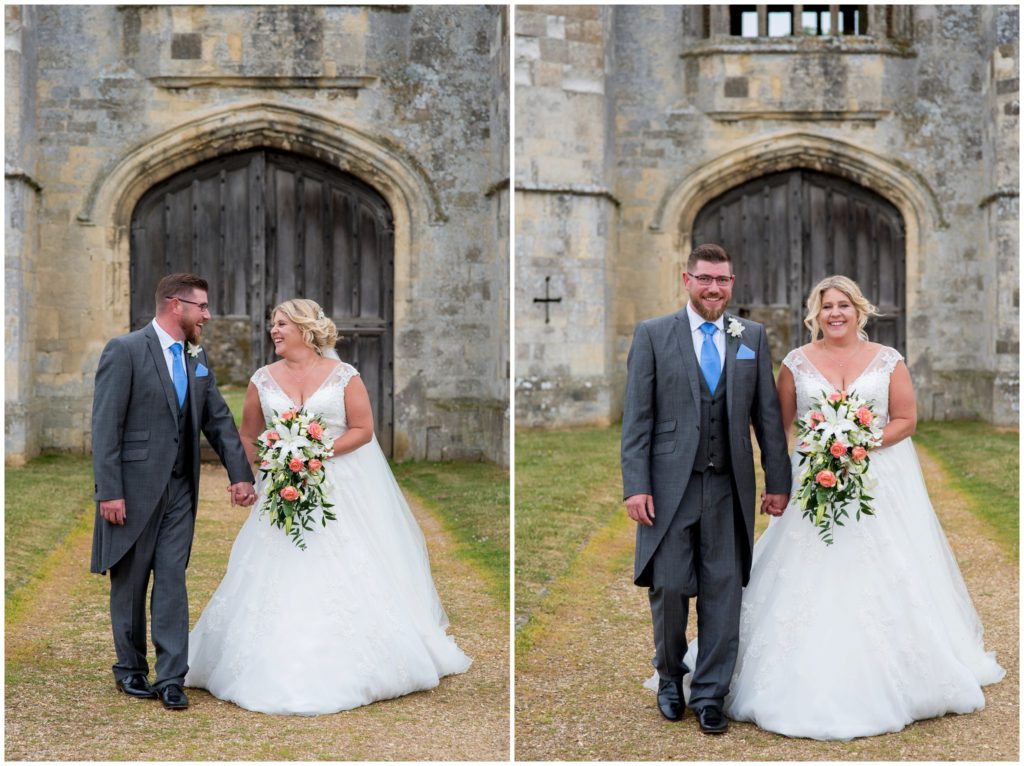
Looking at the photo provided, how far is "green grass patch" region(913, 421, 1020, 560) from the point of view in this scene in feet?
28.2

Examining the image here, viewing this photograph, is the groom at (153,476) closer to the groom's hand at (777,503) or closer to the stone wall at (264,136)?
the groom's hand at (777,503)

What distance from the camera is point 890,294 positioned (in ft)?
48.1

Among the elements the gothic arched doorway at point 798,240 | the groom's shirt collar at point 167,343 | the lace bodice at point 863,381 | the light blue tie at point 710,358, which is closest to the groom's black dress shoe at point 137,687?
the groom's shirt collar at point 167,343

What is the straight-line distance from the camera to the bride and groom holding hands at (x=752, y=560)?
407cm

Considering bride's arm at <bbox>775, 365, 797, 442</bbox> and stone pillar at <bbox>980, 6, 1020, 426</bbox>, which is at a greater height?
stone pillar at <bbox>980, 6, 1020, 426</bbox>

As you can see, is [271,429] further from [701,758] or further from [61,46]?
[61,46]

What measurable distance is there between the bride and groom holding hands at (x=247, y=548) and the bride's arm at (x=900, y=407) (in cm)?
190

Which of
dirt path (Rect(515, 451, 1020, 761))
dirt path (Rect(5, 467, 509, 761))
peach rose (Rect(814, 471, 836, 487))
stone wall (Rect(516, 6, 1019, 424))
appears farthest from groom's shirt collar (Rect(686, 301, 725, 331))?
stone wall (Rect(516, 6, 1019, 424))

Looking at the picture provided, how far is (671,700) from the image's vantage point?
13.8 feet

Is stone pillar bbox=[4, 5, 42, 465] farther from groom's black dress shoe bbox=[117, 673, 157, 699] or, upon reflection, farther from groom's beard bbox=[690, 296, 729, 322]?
groom's beard bbox=[690, 296, 729, 322]

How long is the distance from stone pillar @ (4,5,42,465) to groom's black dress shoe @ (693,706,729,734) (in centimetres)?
823

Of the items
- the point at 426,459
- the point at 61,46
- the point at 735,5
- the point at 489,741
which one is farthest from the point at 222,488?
the point at 735,5

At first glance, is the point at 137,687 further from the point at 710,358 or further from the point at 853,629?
the point at 853,629

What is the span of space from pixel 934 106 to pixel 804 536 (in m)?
11.2
